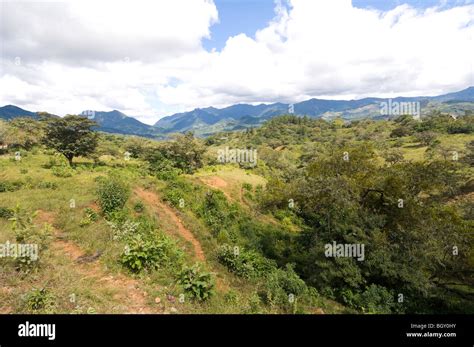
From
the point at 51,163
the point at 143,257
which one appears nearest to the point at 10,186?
the point at 51,163

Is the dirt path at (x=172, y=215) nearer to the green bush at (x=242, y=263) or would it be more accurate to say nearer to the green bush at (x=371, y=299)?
the green bush at (x=242, y=263)

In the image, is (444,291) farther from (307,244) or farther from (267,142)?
(267,142)

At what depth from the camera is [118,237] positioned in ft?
35.7

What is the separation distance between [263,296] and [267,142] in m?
95.6

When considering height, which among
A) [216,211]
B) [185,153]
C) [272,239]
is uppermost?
[185,153]

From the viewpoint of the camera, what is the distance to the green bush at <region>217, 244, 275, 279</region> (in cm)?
1195

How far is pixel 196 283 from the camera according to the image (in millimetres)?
7898

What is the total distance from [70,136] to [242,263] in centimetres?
2545

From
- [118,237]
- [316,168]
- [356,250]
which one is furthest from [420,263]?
[118,237]

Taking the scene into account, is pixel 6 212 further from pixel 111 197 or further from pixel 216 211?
pixel 216 211

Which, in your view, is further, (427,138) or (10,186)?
(427,138)

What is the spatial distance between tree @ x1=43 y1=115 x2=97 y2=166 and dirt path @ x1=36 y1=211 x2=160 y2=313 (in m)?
21.1
